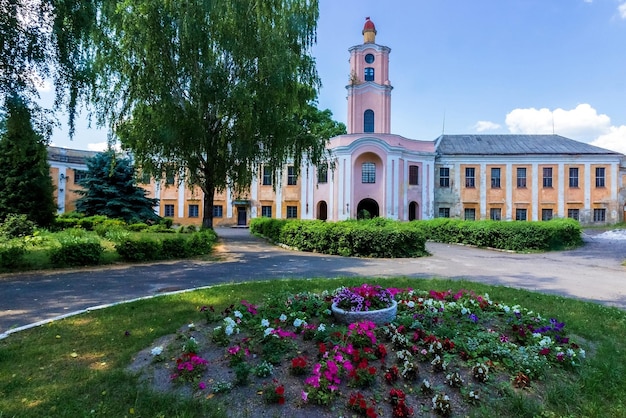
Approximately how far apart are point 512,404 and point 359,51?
38.4 metres

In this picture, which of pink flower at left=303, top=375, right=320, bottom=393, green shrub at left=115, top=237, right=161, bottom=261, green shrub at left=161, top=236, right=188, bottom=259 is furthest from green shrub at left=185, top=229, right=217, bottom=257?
pink flower at left=303, top=375, right=320, bottom=393

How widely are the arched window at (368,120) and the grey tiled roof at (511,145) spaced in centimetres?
752

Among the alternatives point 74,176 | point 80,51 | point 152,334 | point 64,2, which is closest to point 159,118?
point 80,51

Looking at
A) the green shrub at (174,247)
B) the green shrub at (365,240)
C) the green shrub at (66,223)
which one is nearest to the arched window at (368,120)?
the green shrub at (365,240)

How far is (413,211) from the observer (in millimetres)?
35281

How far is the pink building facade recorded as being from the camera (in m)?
32.0

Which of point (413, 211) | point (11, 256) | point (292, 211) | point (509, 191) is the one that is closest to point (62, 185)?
point (292, 211)

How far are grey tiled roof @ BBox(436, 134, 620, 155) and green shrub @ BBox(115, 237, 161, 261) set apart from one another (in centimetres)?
3184

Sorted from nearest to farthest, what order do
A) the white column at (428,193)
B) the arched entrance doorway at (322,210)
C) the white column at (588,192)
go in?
the white column at (428,193)
the arched entrance doorway at (322,210)
the white column at (588,192)

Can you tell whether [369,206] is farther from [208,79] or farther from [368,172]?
[208,79]

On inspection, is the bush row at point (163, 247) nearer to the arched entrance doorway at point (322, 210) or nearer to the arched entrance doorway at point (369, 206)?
the arched entrance doorway at point (369, 206)

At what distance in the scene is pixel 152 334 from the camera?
4.80 m

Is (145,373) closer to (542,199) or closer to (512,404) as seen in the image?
(512,404)

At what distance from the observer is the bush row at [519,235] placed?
59.6 feet
